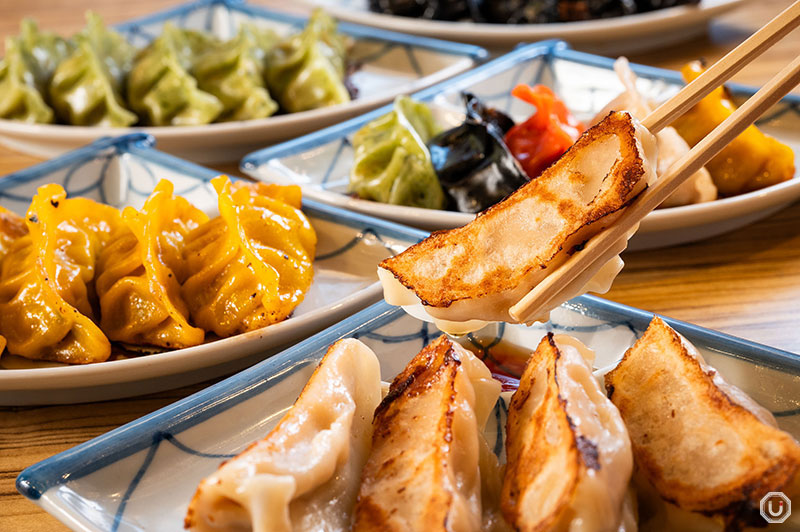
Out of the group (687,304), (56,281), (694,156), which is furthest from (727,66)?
Result: (56,281)

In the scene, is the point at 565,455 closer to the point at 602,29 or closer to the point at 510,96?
the point at 510,96

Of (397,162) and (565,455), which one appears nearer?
(565,455)

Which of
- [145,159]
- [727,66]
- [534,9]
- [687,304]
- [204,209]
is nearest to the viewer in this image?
[727,66]

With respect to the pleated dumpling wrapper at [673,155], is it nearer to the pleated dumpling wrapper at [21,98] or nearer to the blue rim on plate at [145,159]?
the blue rim on plate at [145,159]

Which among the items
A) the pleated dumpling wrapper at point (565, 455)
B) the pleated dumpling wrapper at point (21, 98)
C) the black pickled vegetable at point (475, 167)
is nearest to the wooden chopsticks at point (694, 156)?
the pleated dumpling wrapper at point (565, 455)

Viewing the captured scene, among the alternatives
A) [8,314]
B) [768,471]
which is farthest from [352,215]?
[768,471]

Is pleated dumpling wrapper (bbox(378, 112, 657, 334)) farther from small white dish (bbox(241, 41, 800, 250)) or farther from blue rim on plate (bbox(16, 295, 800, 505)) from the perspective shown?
small white dish (bbox(241, 41, 800, 250))
